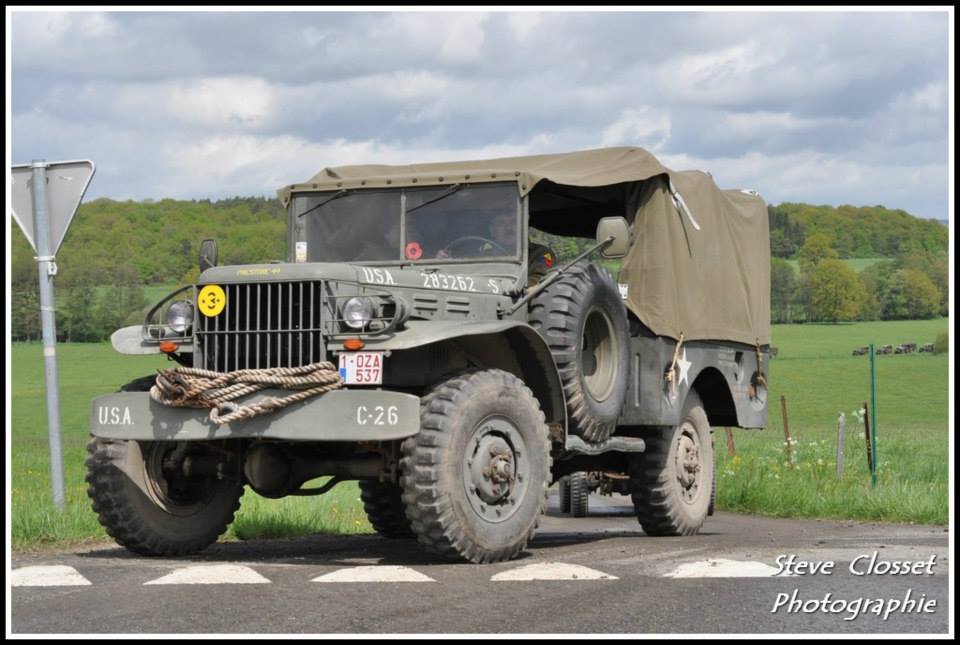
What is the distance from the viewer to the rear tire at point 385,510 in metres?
Result: 12.4

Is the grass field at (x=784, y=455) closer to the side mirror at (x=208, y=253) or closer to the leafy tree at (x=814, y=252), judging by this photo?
the side mirror at (x=208, y=253)

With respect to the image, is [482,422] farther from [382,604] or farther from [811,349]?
[811,349]

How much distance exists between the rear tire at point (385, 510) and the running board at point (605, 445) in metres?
2.17

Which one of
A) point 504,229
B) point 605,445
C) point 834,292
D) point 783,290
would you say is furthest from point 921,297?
point 504,229

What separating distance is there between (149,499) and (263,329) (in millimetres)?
1509

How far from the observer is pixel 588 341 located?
11062 mm

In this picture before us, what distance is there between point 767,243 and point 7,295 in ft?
26.2

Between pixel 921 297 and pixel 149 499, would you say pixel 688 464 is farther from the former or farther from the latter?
pixel 921 297

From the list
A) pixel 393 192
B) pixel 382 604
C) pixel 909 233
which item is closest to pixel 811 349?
pixel 909 233

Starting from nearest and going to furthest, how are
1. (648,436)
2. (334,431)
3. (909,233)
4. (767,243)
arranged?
1. (334,431)
2. (648,436)
3. (767,243)
4. (909,233)

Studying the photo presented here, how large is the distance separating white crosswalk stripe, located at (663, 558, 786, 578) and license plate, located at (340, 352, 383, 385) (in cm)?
205

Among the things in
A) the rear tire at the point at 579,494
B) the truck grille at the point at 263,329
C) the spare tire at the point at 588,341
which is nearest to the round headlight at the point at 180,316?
the truck grille at the point at 263,329

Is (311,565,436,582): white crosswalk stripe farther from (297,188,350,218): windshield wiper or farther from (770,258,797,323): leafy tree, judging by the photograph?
(770,258,797,323): leafy tree

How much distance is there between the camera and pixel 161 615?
21.5ft
